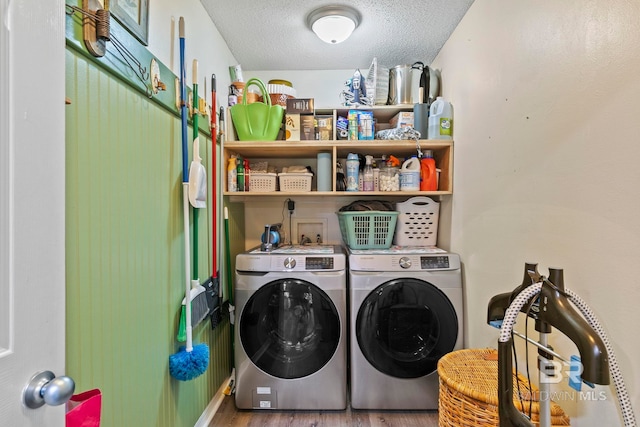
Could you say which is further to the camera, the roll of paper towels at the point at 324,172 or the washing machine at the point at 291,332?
the roll of paper towels at the point at 324,172

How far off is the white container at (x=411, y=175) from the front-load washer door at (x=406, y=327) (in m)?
0.66

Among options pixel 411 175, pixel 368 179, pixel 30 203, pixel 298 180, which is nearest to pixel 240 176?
pixel 298 180

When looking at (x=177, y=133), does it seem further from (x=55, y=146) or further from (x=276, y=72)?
(x=276, y=72)

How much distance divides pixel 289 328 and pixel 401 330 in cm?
68

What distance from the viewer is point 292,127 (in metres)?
2.07

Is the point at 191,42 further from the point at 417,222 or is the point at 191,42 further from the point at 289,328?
the point at 417,222

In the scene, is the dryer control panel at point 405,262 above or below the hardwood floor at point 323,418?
above

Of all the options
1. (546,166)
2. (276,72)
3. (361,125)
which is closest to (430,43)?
(361,125)

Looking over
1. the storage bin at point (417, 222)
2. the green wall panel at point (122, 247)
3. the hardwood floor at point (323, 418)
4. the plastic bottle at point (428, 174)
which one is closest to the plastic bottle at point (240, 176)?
the green wall panel at point (122, 247)

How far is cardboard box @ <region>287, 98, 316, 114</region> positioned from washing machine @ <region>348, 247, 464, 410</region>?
3.87 ft

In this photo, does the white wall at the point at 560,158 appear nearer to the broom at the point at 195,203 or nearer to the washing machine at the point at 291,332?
the washing machine at the point at 291,332

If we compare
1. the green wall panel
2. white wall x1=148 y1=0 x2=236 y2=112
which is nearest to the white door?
the green wall panel

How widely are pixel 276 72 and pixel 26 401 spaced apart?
2458 millimetres

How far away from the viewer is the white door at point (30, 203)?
478 mm
